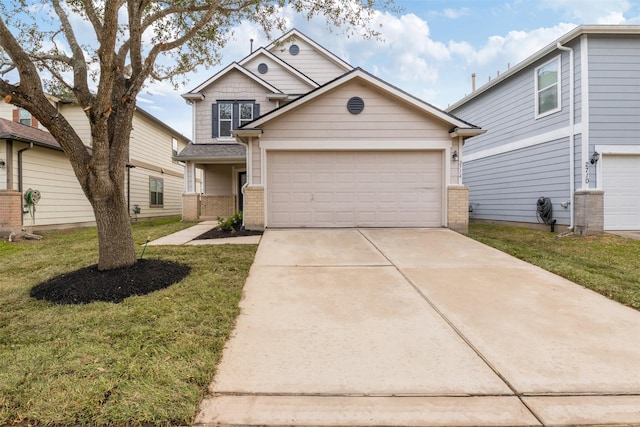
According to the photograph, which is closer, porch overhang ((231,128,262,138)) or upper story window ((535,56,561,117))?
porch overhang ((231,128,262,138))

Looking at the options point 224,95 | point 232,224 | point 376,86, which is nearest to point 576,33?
point 376,86

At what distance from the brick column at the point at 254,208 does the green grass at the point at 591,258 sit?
5634 mm

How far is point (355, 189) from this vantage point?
883 cm

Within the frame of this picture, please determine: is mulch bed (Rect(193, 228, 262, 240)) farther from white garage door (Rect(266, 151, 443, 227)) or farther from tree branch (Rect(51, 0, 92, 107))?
tree branch (Rect(51, 0, 92, 107))

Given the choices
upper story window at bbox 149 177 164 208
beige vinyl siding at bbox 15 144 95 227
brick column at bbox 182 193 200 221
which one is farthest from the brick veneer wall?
upper story window at bbox 149 177 164 208

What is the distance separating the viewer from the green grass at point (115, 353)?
1.90 meters

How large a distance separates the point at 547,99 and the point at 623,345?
981 cm

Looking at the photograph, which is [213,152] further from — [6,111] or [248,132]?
[6,111]

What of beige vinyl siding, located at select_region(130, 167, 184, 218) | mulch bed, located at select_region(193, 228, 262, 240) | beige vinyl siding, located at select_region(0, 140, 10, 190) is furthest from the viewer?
beige vinyl siding, located at select_region(130, 167, 184, 218)

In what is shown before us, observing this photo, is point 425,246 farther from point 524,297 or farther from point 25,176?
point 25,176

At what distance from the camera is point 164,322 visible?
3066 mm

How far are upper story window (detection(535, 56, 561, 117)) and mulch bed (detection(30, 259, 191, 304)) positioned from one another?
11390 millimetres

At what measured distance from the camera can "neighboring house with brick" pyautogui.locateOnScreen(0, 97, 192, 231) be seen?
30.6 ft

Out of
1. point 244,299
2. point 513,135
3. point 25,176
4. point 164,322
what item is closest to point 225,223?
point 244,299
